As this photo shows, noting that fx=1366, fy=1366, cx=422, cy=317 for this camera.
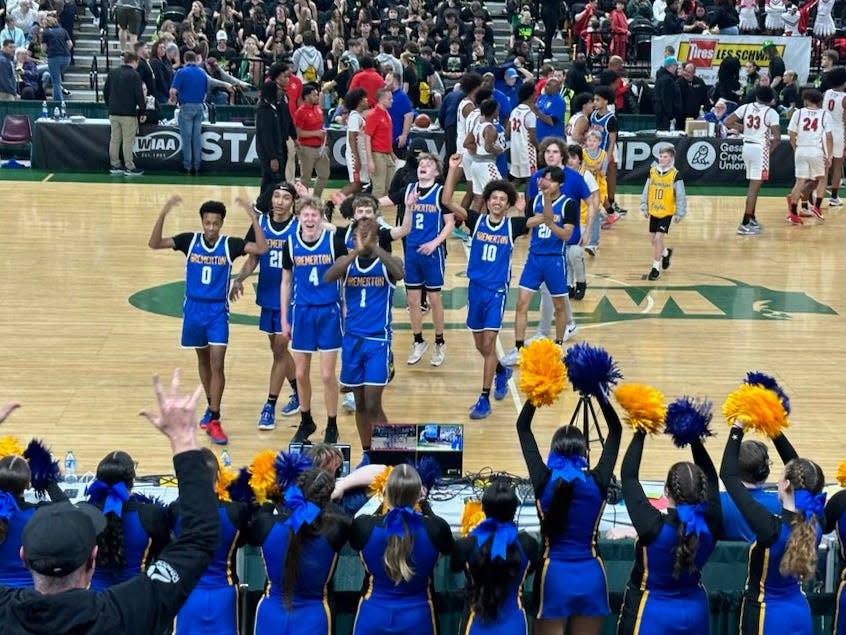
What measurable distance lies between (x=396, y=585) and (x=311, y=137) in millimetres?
12143

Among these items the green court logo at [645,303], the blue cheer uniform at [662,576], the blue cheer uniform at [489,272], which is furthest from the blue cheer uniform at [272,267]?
the blue cheer uniform at [662,576]

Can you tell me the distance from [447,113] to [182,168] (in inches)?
170

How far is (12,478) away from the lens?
5473mm

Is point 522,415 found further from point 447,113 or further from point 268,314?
point 447,113

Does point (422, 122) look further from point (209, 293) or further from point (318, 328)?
point (318, 328)

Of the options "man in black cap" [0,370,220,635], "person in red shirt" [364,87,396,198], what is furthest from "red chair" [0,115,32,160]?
"man in black cap" [0,370,220,635]

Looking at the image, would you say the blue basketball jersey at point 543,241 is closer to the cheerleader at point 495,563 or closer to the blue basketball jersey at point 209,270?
the blue basketball jersey at point 209,270

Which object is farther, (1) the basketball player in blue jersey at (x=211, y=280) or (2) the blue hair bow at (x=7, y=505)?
(1) the basketball player in blue jersey at (x=211, y=280)

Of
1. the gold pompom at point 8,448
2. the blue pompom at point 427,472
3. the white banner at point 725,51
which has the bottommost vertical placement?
the blue pompom at point 427,472

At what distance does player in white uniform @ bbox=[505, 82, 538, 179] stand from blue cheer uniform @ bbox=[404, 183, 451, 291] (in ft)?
18.7

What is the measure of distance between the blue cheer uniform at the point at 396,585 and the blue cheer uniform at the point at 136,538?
2.61ft

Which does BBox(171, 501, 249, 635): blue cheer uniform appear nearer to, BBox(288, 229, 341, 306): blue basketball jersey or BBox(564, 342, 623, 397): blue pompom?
BBox(564, 342, 623, 397): blue pompom

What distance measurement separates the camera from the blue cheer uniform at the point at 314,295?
888 cm

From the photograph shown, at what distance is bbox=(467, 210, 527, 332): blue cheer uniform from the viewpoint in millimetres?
9852
